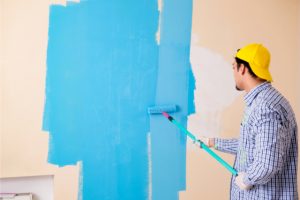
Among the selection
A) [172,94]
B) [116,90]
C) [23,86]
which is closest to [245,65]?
[172,94]

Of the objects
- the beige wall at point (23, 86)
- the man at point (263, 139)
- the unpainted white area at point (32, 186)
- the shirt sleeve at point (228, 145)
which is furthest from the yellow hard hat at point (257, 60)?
the unpainted white area at point (32, 186)

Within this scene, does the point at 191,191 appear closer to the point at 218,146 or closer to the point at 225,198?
the point at 225,198

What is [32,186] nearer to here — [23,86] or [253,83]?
[23,86]

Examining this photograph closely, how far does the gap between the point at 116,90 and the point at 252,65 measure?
27.8 inches

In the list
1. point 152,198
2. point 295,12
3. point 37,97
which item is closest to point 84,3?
point 37,97

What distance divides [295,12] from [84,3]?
129 cm

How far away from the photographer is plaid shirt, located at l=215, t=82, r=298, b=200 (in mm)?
1197

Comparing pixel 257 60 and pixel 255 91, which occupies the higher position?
pixel 257 60

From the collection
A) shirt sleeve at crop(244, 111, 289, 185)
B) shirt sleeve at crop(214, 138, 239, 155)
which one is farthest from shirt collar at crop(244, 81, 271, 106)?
shirt sleeve at crop(214, 138, 239, 155)

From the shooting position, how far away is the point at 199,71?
188cm

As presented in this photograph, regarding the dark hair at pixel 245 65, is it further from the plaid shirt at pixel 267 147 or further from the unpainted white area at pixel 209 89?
the unpainted white area at pixel 209 89

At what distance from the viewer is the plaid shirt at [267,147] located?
3.93ft

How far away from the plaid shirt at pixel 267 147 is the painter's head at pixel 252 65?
46 millimetres

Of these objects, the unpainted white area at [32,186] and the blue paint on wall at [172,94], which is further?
the blue paint on wall at [172,94]
